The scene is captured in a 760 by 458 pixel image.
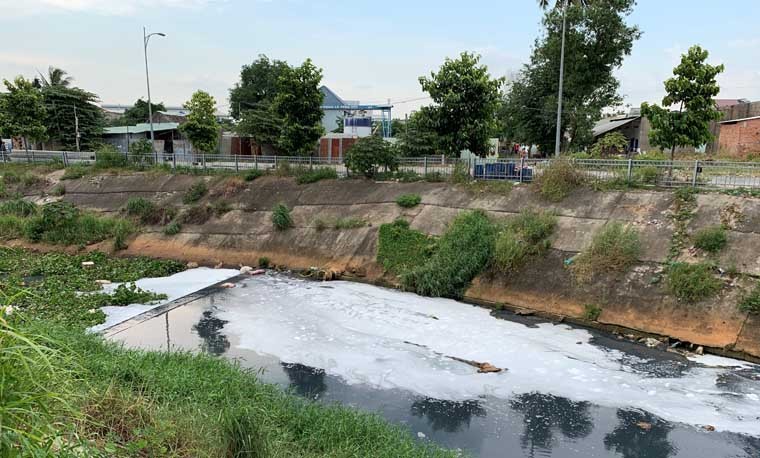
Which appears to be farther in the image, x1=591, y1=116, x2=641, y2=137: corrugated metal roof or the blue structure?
the blue structure

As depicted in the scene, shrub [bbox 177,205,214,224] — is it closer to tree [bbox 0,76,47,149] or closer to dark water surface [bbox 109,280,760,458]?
dark water surface [bbox 109,280,760,458]

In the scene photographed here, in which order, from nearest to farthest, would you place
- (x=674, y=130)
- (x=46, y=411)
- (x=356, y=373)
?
(x=46, y=411), (x=356, y=373), (x=674, y=130)

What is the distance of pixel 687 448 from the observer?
6500 mm

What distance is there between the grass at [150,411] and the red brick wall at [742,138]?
25.1m

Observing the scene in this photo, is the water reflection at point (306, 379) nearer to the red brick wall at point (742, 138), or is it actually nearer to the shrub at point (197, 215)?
the shrub at point (197, 215)

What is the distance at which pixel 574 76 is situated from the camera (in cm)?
2248

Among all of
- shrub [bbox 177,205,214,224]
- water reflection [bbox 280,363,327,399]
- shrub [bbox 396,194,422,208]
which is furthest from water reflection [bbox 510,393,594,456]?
shrub [bbox 177,205,214,224]

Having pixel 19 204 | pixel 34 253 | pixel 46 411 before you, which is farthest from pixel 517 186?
pixel 19 204

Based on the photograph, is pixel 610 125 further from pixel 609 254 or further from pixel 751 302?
pixel 751 302

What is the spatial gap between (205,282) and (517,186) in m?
10.2

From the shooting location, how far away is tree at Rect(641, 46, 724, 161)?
13414 millimetres

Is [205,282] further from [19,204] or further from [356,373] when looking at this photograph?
[19,204]

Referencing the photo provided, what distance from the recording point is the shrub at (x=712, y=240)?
1078 centimetres

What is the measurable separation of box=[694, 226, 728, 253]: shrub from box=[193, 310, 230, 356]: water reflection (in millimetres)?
10623
